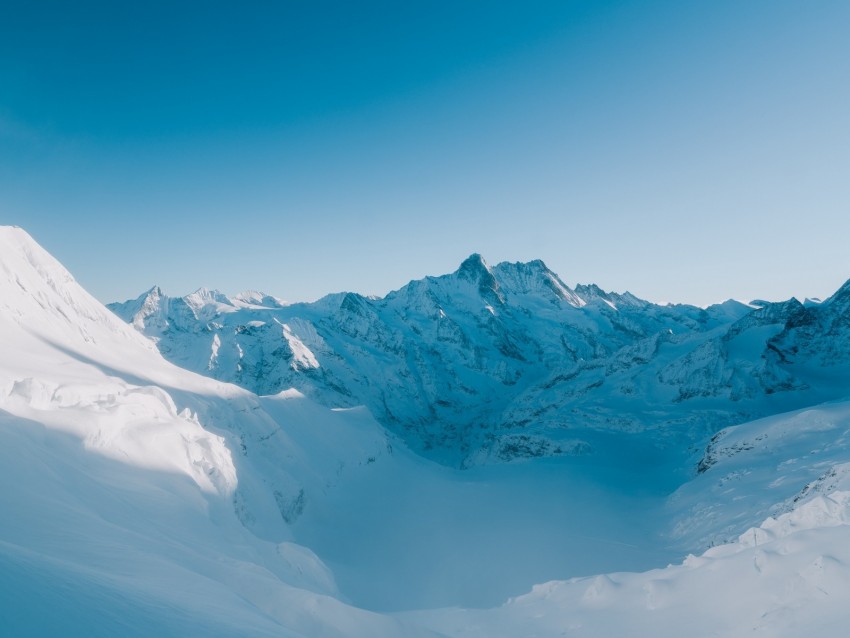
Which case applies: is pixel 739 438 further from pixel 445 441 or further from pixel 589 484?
pixel 445 441

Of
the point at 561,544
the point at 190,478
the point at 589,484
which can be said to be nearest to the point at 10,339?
the point at 190,478

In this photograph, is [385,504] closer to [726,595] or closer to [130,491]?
[130,491]

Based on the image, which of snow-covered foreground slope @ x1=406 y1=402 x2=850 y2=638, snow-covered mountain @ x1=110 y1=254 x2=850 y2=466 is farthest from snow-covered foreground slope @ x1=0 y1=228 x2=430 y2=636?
snow-covered mountain @ x1=110 y1=254 x2=850 y2=466

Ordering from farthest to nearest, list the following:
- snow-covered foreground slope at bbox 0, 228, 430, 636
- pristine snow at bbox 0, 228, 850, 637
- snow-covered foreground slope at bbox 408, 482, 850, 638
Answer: snow-covered foreground slope at bbox 408, 482, 850, 638 < pristine snow at bbox 0, 228, 850, 637 < snow-covered foreground slope at bbox 0, 228, 430, 636

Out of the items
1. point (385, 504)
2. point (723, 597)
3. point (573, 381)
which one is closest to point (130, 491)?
point (723, 597)

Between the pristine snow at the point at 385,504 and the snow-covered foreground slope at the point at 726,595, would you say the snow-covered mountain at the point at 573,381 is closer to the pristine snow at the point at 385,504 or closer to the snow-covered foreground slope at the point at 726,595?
the pristine snow at the point at 385,504

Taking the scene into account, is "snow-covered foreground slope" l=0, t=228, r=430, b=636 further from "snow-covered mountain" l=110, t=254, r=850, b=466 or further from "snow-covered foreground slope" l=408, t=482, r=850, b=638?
"snow-covered mountain" l=110, t=254, r=850, b=466

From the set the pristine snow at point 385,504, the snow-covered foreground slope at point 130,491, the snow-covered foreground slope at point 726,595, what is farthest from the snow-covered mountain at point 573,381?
the snow-covered foreground slope at point 726,595

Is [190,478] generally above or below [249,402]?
below
